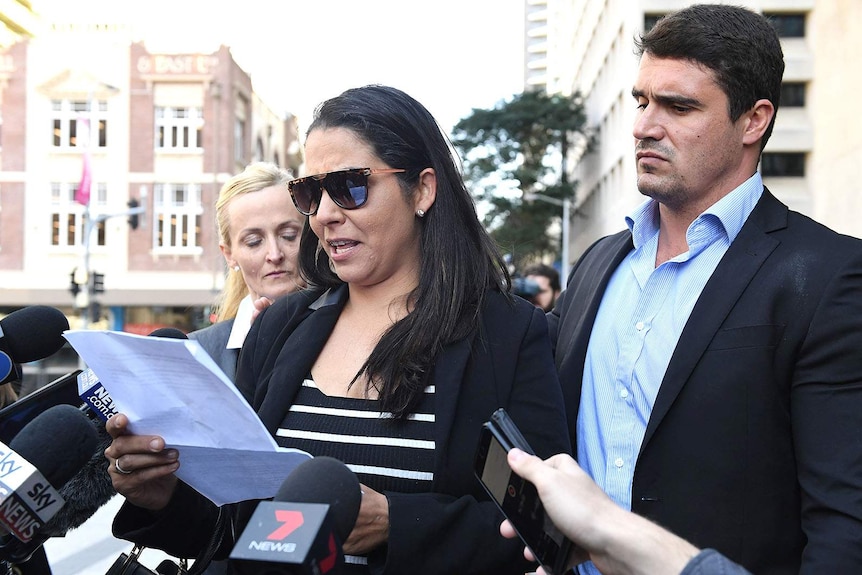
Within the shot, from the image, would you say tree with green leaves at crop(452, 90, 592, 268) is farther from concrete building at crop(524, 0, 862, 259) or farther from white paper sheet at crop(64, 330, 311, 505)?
white paper sheet at crop(64, 330, 311, 505)

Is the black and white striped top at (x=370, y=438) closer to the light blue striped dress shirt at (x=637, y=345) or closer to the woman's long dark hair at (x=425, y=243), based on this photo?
the woman's long dark hair at (x=425, y=243)

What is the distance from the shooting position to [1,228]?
34.7 meters

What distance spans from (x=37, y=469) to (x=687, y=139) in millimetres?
1789

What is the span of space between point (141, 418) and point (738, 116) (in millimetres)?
1711

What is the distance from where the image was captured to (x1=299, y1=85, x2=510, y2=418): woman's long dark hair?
7.86ft

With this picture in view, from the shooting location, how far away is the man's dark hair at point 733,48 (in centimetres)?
252

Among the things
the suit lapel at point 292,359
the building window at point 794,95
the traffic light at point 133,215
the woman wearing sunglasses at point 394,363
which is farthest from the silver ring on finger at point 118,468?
the building window at point 794,95

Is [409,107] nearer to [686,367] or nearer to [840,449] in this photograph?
[686,367]

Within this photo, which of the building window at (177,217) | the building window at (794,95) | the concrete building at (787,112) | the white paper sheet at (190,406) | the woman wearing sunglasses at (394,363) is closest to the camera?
the white paper sheet at (190,406)

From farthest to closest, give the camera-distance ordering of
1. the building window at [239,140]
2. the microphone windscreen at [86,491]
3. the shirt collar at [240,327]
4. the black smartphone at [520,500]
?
the building window at [239,140], the shirt collar at [240,327], the microphone windscreen at [86,491], the black smartphone at [520,500]

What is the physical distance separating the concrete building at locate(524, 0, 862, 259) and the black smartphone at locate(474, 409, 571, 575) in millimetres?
10599

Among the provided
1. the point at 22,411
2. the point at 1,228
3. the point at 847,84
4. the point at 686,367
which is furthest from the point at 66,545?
the point at 1,228

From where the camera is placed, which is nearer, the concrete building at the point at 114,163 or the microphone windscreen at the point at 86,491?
the microphone windscreen at the point at 86,491

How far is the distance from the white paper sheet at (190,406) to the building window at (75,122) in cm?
3509
